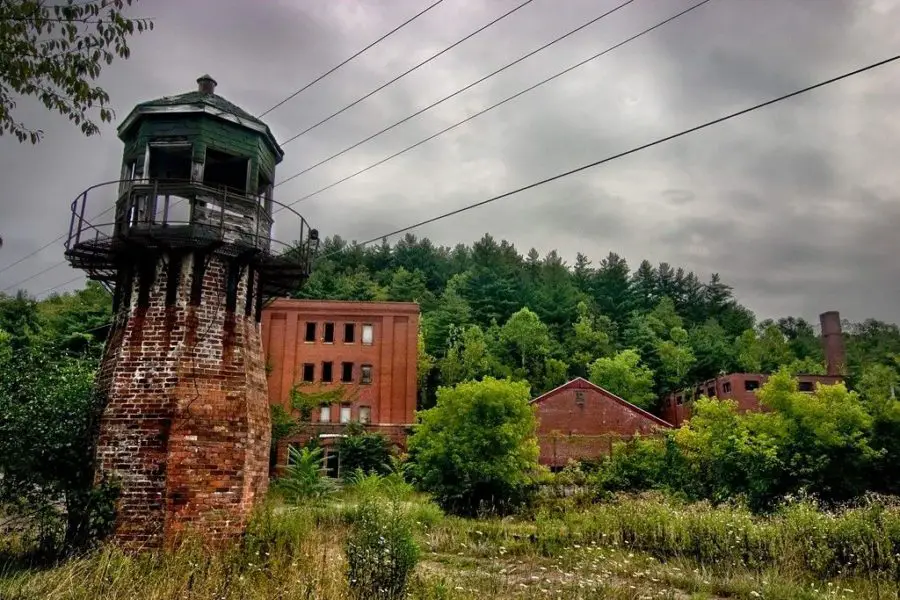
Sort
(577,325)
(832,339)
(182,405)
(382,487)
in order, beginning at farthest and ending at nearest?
(577,325)
(832,339)
(382,487)
(182,405)

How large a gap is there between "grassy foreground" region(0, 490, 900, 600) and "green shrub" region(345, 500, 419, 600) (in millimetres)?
249

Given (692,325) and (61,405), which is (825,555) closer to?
(61,405)

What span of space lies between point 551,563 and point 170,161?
1156 centimetres

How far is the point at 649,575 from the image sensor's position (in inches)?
475

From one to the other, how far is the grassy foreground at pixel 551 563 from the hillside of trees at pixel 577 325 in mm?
31688

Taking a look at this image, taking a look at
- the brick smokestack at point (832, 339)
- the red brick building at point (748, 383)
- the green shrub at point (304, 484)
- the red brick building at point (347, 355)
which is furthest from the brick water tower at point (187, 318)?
the brick smokestack at point (832, 339)

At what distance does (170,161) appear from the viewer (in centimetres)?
1369

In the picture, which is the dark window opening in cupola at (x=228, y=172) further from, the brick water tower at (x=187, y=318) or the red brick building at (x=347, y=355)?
the red brick building at (x=347, y=355)

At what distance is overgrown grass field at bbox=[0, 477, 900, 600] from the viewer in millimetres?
8516

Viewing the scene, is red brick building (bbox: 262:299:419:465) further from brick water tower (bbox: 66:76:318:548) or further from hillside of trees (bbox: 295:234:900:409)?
brick water tower (bbox: 66:76:318:548)

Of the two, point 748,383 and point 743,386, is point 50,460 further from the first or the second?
point 748,383

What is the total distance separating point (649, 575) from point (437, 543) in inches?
224

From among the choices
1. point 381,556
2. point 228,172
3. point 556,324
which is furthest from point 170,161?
point 556,324

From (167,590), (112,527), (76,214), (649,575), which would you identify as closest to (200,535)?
(112,527)
